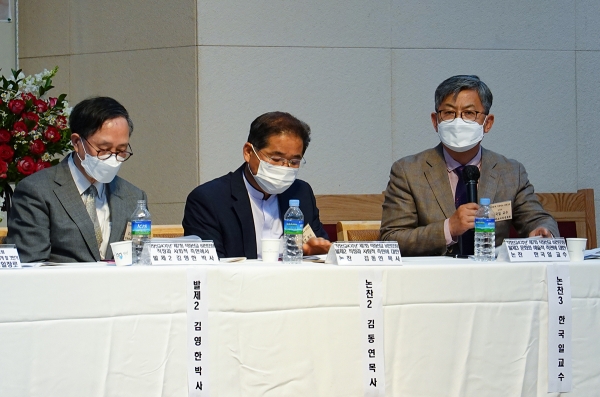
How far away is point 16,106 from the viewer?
337cm

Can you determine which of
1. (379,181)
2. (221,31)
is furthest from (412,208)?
(221,31)

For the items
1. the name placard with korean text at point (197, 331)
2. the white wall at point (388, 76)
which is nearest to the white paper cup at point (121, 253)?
the name placard with korean text at point (197, 331)

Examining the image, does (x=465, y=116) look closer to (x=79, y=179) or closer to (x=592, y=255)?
(x=592, y=255)

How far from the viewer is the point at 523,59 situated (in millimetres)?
4953

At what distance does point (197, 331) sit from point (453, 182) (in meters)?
1.51

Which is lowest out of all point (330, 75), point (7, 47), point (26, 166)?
point (26, 166)

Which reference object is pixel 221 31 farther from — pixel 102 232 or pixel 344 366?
pixel 344 366

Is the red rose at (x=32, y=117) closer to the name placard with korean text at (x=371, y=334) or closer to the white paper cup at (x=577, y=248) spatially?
the name placard with korean text at (x=371, y=334)

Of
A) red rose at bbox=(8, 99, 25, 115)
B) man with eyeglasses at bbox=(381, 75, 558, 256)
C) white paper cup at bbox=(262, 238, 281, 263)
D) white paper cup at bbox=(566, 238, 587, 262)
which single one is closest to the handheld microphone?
man with eyeglasses at bbox=(381, 75, 558, 256)

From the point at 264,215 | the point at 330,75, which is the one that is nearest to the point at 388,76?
the point at 330,75

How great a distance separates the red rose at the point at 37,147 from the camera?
3387 millimetres

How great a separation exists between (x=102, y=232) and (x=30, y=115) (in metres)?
0.68

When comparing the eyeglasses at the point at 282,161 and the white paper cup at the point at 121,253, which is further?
the eyeglasses at the point at 282,161

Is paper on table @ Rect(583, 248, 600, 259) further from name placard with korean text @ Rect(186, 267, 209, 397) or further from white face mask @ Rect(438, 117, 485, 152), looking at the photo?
name placard with korean text @ Rect(186, 267, 209, 397)
